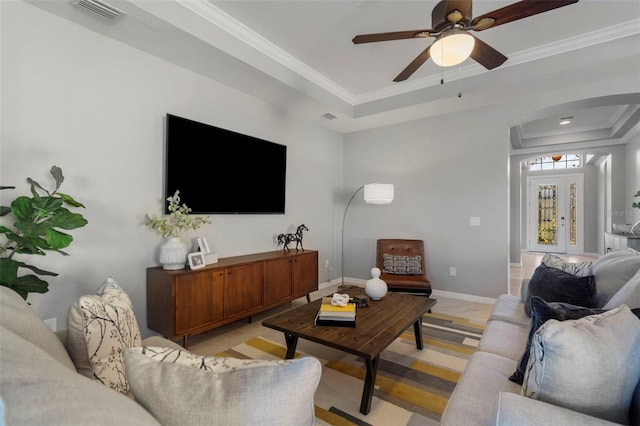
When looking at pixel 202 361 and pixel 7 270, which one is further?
pixel 7 270

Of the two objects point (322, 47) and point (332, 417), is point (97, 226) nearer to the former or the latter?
point (332, 417)

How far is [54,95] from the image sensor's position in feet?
7.17

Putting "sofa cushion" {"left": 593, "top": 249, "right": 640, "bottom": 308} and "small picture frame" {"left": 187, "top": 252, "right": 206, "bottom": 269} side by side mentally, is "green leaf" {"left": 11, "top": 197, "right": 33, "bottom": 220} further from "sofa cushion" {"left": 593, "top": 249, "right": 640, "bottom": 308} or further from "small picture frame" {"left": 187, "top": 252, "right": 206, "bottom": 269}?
"sofa cushion" {"left": 593, "top": 249, "right": 640, "bottom": 308}

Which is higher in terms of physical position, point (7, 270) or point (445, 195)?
point (445, 195)

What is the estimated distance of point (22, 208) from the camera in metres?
1.77

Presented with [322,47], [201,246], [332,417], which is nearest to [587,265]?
[332,417]

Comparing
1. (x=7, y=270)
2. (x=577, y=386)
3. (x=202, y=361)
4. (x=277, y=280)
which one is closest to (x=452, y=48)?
(x=577, y=386)

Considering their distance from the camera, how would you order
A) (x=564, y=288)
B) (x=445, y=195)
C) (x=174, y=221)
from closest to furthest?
(x=564, y=288) → (x=174, y=221) → (x=445, y=195)

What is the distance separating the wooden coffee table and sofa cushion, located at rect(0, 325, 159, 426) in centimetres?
135

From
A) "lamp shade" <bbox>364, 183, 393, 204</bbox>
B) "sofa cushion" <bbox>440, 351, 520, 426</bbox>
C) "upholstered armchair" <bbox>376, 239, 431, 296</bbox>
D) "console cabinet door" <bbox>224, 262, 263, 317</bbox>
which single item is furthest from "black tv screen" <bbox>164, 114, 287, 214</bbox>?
"sofa cushion" <bbox>440, 351, 520, 426</bbox>

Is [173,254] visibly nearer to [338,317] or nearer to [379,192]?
[338,317]

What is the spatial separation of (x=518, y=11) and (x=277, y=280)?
301 centimetres

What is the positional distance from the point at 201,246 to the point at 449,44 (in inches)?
106

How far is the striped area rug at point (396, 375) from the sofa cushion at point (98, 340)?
3.69 ft
